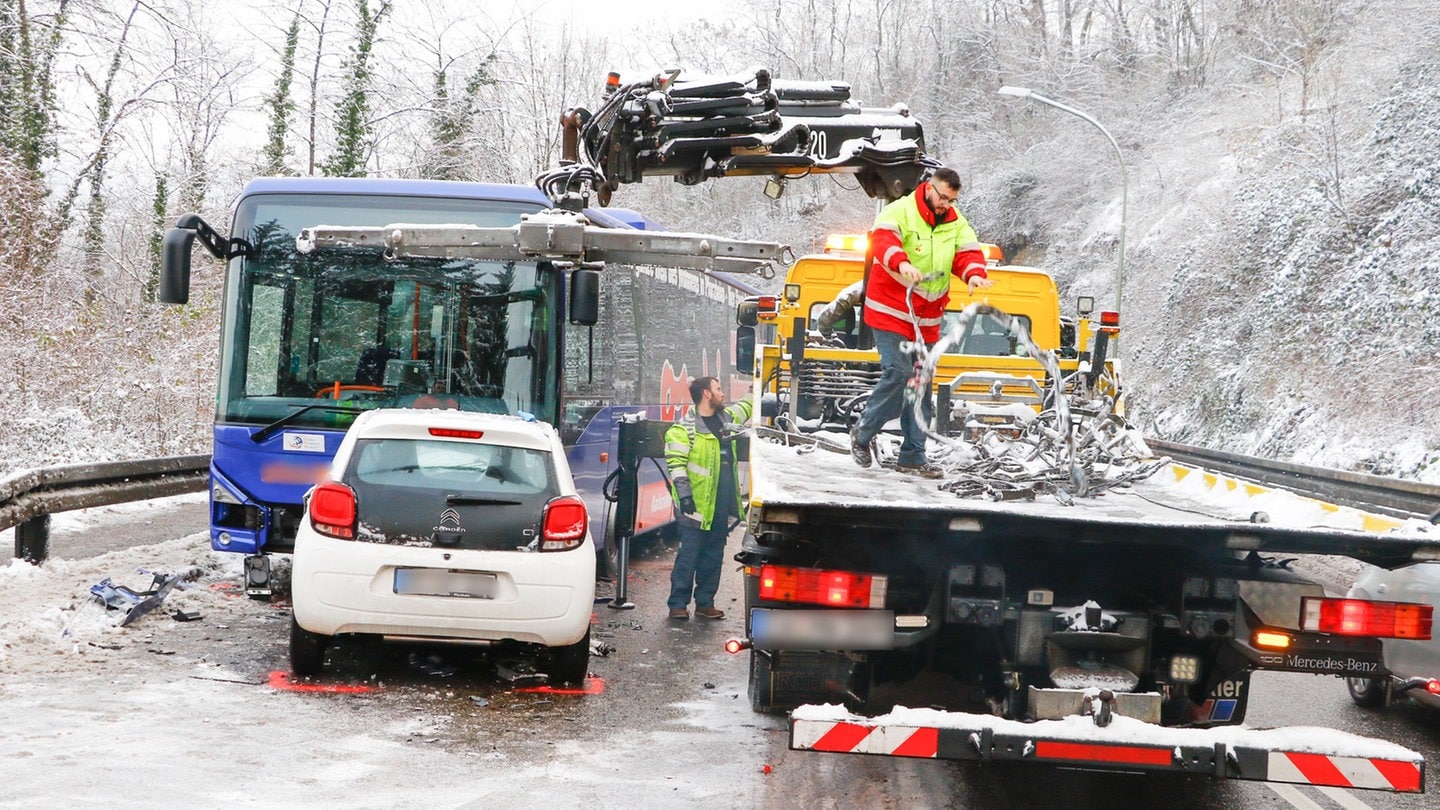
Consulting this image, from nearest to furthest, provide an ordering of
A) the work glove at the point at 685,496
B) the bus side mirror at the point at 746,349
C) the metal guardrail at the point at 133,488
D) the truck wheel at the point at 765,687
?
1. the truck wheel at the point at 765,687
2. the metal guardrail at the point at 133,488
3. the work glove at the point at 685,496
4. the bus side mirror at the point at 746,349

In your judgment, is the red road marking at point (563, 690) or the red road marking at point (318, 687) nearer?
the red road marking at point (318, 687)

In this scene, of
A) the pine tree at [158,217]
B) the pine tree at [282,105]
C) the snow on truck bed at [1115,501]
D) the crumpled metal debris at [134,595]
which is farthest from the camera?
the pine tree at [158,217]

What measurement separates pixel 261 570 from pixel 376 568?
2.77 metres

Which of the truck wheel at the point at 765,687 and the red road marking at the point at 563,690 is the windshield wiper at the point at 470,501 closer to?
the red road marking at the point at 563,690

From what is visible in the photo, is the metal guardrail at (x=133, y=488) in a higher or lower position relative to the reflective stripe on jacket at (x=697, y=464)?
lower

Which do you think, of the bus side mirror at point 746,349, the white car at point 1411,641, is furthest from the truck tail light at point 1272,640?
the bus side mirror at point 746,349

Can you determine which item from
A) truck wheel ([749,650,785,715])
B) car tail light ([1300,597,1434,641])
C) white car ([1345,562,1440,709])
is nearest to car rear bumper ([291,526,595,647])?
truck wheel ([749,650,785,715])

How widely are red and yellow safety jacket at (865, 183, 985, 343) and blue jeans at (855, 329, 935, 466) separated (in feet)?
0.37

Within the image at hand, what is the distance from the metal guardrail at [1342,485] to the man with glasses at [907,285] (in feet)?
18.0

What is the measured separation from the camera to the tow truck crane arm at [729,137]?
26.3ft

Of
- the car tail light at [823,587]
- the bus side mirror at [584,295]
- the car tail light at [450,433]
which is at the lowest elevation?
the car tail light at [823,587]

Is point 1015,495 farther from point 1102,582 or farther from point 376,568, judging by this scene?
point 376,568

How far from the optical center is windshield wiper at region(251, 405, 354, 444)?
367 inches

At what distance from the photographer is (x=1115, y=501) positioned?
6.20 meters
